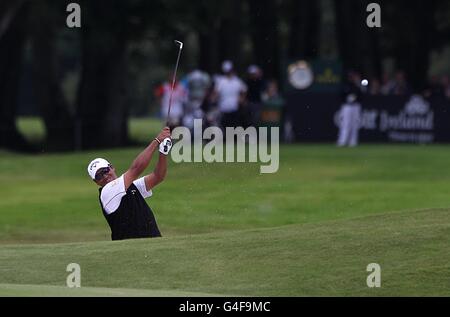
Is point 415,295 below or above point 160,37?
below

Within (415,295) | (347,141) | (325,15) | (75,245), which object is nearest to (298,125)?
(347,141)

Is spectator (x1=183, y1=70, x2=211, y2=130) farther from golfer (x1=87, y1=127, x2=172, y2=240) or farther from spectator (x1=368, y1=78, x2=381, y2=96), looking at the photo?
golfer (x1=87, y1=127, x2=172, y2=240)

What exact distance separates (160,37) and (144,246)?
2669 centimetres

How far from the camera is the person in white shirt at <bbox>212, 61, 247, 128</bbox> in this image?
37500 millimetres

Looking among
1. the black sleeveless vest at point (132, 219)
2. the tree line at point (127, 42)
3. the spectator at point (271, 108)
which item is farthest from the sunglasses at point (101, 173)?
the spectator at point (271, 108)

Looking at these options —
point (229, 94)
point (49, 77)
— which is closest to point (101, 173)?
point (229, 94)

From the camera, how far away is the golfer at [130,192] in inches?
570

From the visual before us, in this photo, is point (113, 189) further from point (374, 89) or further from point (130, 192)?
point (374, 89)

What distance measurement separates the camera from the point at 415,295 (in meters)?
12.3

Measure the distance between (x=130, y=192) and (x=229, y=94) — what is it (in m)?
23.0

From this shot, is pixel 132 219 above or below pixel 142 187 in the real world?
below

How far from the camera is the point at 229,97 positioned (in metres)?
37.5
